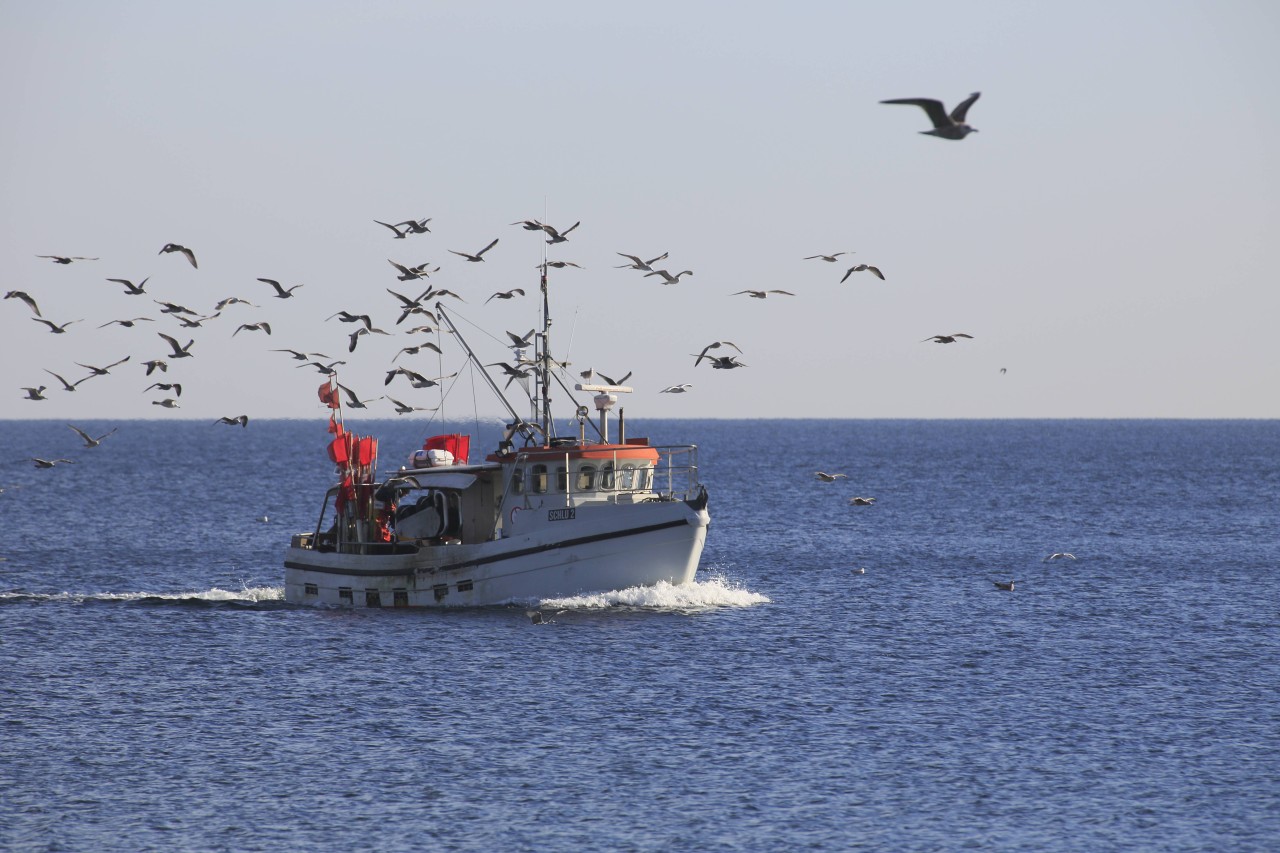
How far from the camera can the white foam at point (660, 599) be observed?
142 ft

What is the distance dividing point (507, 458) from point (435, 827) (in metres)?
19.5

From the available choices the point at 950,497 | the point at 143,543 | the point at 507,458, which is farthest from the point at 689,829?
the point at 950,497

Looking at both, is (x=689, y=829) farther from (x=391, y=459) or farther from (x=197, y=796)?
(x=391, y=459)

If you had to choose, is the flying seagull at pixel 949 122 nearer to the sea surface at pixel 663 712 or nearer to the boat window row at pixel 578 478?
the sea surface at pixel 663 712

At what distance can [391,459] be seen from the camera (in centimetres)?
18025

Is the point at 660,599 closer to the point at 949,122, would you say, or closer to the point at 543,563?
the point at 543,563

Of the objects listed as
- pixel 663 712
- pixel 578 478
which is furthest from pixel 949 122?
pixel 578 478

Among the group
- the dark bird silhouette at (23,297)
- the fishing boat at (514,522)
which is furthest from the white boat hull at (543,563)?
the dark bird silhouette at (23,297)

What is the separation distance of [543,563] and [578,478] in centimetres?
254

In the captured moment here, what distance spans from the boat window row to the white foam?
2897mm

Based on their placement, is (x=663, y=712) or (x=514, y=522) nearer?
(x=663, y=712)

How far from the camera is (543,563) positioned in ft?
141

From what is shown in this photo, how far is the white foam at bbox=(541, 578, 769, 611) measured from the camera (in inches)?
1708

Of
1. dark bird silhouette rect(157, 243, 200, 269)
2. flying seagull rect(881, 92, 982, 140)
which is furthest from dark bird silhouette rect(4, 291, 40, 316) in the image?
flying seagull rect(881, 92, 982, 140)
